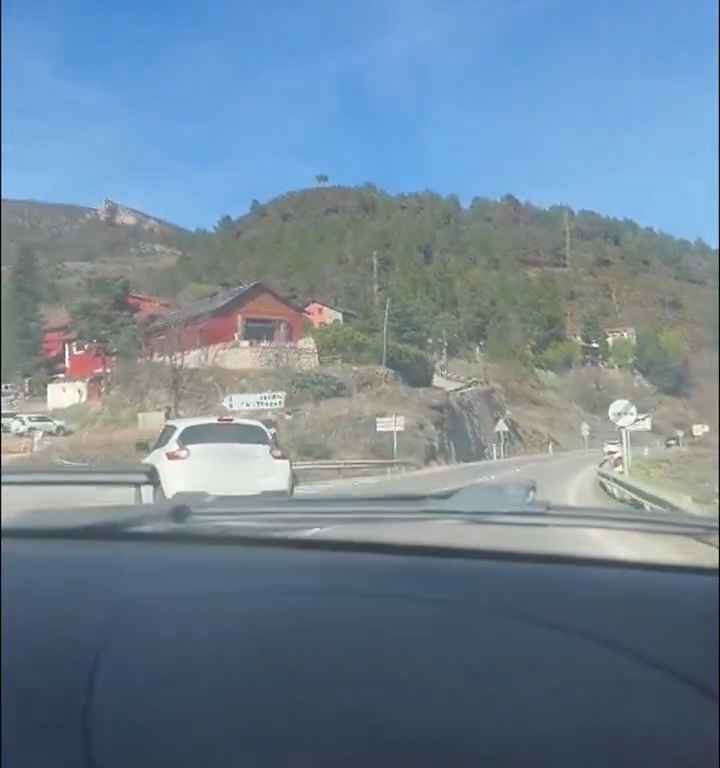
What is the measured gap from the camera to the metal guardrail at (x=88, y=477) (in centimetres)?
355

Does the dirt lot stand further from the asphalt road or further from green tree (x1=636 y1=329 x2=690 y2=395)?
green tree (x1=636 y1=329 x2=690 y2=395)

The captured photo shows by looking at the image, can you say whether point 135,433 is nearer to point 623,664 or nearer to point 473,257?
point 473,257

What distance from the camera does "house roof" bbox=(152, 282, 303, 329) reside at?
148 inches

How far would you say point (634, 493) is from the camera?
303 centimetres

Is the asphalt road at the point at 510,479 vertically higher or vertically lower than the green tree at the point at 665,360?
lower

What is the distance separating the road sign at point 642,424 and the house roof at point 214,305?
1167 millimetres

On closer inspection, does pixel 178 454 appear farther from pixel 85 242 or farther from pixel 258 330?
pixel 85 242

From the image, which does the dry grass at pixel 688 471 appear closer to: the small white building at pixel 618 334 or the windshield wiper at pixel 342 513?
the windshield wiper at pixel 342 513

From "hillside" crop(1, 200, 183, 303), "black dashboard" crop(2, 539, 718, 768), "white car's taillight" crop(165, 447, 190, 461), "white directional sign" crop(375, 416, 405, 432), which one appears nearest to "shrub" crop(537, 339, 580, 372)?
"white directional sign" crop(375, 416, 405, 432)

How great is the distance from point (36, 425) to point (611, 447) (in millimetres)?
1741

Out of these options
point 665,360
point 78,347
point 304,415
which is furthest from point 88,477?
point 665,360

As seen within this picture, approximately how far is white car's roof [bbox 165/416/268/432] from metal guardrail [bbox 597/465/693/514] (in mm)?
1052

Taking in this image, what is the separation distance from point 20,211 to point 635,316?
6.27 feet

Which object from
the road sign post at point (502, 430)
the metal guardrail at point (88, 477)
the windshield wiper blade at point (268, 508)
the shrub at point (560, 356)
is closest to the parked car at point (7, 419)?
the metal guardrail at point (88, 477)
